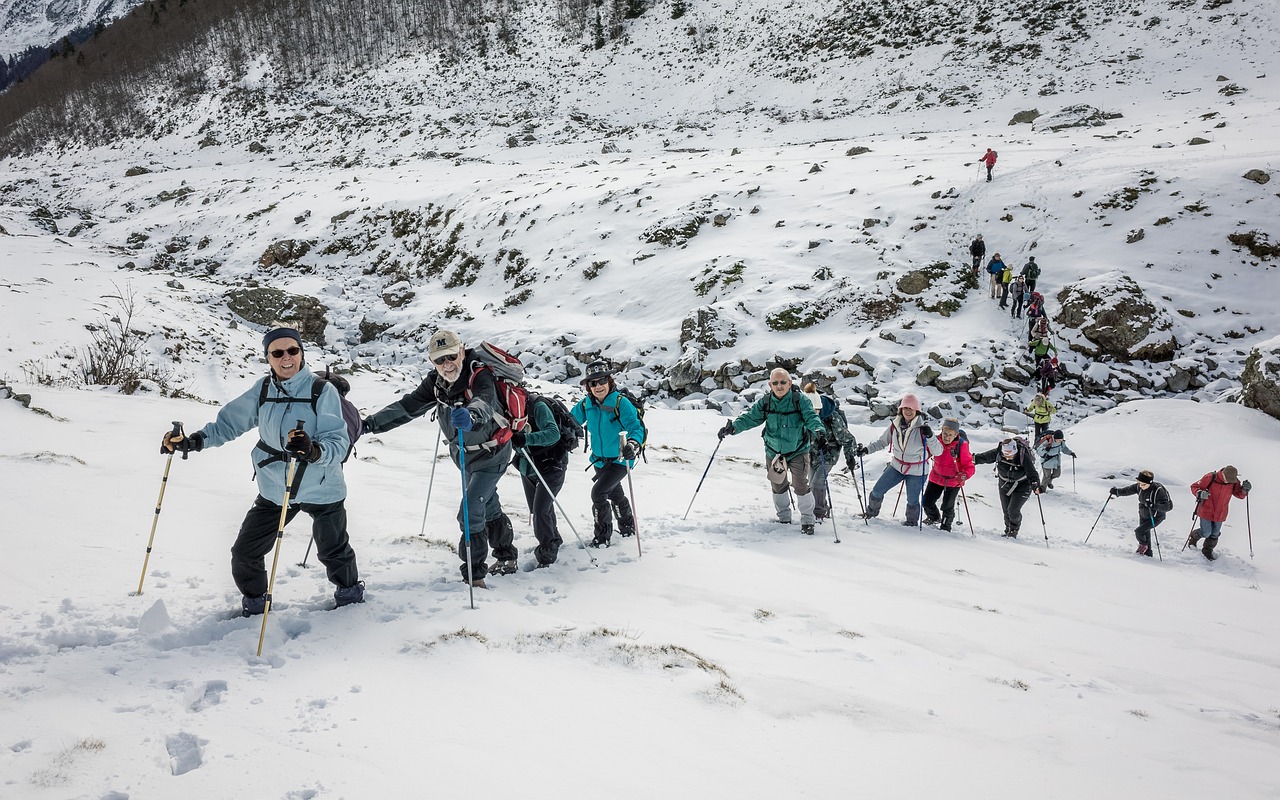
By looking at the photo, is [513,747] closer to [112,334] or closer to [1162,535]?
[1162,535]

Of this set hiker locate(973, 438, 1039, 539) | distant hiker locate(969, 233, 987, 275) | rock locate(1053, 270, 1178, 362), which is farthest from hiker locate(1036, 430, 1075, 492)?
distant hiker locate(969, 233, 987, 275)

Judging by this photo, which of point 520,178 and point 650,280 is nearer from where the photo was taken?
point 650,280

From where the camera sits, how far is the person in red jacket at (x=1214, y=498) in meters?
9.72

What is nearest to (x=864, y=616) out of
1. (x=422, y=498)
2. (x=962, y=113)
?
(x=422, y=498)

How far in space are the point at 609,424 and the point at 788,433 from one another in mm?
2509

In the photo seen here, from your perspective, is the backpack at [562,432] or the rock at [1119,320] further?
the rock at [1119,320]

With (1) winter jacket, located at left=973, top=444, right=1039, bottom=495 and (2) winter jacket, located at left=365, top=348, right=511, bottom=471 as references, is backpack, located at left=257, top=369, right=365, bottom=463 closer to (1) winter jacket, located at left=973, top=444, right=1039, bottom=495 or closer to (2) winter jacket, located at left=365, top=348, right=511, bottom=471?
(2) winter jacket, located at left=365, top=348, right=511, bottom=471

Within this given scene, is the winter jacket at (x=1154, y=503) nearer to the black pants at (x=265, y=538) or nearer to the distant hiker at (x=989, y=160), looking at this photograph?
the black pants at (x=265, y=538)

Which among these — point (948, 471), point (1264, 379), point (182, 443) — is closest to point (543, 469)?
point (182, 443)

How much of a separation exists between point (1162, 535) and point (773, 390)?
873 cm

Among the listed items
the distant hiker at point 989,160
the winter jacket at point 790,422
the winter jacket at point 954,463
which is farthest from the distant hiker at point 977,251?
the winter jacket at point 790,422

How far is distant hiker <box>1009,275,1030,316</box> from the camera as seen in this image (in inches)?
668

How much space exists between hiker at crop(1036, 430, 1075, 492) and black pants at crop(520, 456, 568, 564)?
10397mm

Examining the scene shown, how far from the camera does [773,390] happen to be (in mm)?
7785
